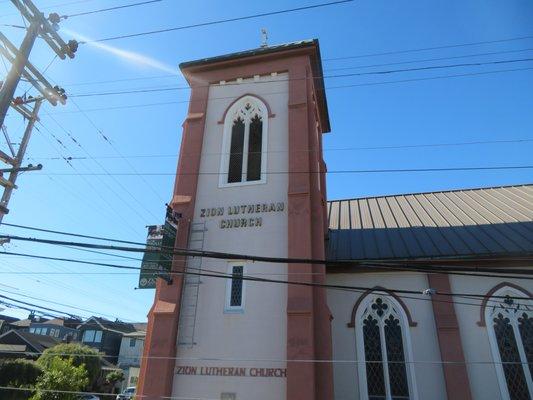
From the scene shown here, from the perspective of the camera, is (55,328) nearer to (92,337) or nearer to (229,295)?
(92,337)

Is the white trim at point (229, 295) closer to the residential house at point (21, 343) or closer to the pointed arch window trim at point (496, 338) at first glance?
the pointed arch window trim at point (496, 338)

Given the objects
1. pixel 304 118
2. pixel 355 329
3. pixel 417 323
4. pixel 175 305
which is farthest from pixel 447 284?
pixel 175 305

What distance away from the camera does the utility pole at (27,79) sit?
27.8 ft

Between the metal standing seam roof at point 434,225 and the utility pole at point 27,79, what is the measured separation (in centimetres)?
1056

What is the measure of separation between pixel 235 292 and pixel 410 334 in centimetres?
581

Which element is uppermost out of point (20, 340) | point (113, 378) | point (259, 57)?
point (259, 57)

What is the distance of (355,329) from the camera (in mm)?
12961

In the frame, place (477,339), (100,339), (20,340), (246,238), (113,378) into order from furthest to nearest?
(100,339) < (113,378) < (20,340) < (246,238) < (477,339)

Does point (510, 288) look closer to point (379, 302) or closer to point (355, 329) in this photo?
point (379, 302)

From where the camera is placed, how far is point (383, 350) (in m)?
12.5

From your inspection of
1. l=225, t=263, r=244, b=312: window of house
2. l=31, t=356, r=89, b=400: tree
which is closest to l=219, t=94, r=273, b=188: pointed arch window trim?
l=225, t=263, r=244, b=312: window of house

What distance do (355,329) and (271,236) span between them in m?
4.22

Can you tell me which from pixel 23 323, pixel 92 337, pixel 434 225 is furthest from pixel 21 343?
pixel 434 225

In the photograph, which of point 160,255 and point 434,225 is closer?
point 160,255
